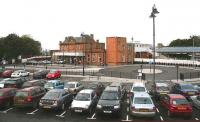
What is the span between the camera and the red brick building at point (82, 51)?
289 feet

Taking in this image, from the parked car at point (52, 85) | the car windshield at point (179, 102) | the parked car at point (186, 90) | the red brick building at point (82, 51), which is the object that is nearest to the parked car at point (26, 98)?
the parked car at point (52, 85)

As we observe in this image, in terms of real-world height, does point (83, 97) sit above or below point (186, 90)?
above

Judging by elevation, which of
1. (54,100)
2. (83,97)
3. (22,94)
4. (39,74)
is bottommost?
(54,100)

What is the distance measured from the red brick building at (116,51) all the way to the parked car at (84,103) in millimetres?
60937

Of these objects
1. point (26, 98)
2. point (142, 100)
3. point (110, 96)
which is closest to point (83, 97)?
point (110, 96)

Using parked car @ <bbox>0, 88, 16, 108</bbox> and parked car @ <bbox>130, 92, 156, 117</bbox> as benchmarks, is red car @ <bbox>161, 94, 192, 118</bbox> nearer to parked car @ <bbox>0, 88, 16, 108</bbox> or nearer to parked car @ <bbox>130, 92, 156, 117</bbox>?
parked car @ <bbox>130, 92, 156, 117</bbox>

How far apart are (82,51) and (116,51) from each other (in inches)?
547

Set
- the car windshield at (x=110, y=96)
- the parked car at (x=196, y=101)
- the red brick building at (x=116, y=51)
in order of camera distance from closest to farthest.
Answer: the car windshield at (x=110, y=96) → the parked car at (x=196, y=101) → the red brick building at (x=116, y=51)

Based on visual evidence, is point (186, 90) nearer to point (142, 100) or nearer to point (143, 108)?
point (142, 100)

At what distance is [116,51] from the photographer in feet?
277

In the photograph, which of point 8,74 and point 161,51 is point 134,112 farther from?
point 161,51

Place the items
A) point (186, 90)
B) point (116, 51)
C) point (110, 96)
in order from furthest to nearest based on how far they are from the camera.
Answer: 1. point (116, 51)
2. point (186, 90)
3. point (110, 96)

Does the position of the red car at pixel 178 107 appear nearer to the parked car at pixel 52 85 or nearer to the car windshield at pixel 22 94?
the car windshield at pixel 22 94

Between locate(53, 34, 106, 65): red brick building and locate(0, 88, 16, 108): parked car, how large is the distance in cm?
6014
